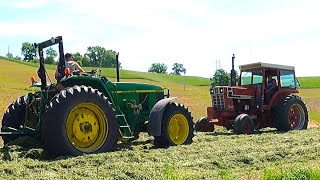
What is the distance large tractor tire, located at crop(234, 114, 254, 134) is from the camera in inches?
560

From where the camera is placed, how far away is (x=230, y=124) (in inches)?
597

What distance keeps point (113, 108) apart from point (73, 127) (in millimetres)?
956

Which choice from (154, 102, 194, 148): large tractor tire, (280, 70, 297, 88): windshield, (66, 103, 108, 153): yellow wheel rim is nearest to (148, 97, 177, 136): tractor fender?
(154, 102, 194, 148): large tractor tire

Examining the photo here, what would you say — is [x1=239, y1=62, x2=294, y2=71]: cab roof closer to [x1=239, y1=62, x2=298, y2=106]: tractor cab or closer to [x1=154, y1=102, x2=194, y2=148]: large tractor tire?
[x1=239, y1=62, x2=298, y2=106]: tractor cab

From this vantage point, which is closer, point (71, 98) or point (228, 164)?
point (228, 164)

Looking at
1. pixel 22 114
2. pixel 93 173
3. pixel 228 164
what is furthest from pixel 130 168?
pixel 22 114

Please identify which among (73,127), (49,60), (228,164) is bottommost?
(228,164)

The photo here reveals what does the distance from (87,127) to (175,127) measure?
2.47 metres

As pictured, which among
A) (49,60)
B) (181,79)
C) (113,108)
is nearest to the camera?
(113,108)

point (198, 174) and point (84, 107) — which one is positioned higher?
→ point (84, 107)

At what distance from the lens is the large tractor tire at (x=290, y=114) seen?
50.9 feet

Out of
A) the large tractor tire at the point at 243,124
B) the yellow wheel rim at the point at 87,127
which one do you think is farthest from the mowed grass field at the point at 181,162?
the large tractor tire at the point at 243,124

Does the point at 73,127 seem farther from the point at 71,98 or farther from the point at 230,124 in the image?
the point at 230,124

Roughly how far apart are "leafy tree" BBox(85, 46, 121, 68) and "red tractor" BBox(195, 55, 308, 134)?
91.7m
